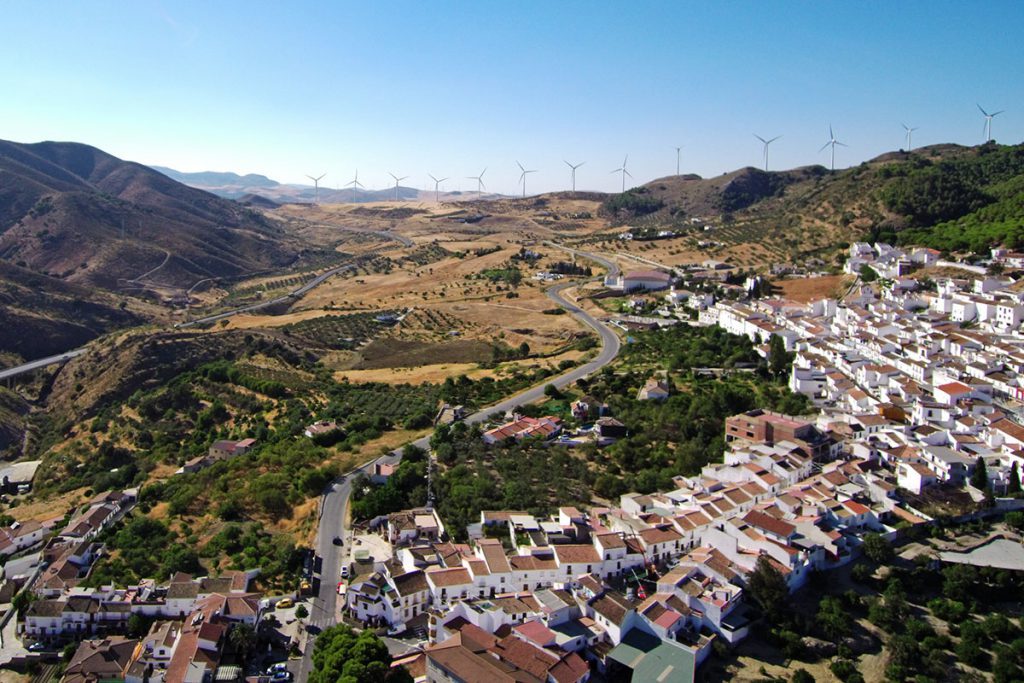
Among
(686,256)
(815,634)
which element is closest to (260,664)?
(815,634)

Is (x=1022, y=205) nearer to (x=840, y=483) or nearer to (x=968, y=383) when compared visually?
(x=968, y=383)

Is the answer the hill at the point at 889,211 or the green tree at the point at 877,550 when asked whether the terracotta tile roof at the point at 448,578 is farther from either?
the hill at the point at 889,211

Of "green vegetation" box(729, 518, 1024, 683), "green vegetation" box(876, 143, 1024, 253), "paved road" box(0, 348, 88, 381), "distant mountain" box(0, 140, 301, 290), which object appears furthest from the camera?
"distant mountain" box(0, 140, 301, 290)

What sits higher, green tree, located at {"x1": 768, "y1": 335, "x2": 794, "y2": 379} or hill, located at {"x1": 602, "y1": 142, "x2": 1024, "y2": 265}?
hill, located at {"x1": 602, "y1": 142, "x2": 1024, "y2": 265}

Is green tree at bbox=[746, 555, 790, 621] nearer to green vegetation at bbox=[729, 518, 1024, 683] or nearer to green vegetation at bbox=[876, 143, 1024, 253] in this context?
green vegetation at bbox=[729, 518, 1024, 683]

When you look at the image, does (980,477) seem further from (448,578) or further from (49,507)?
(49,507)

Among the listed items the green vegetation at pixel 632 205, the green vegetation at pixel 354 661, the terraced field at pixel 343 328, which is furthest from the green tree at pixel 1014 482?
the green vegetation at pixel 632 205

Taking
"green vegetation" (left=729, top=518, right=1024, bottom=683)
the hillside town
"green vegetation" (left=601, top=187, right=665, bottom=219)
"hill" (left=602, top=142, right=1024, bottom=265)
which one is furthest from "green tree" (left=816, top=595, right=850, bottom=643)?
"green vegetation" (left=601, top=187, right=665, bottom=219)
